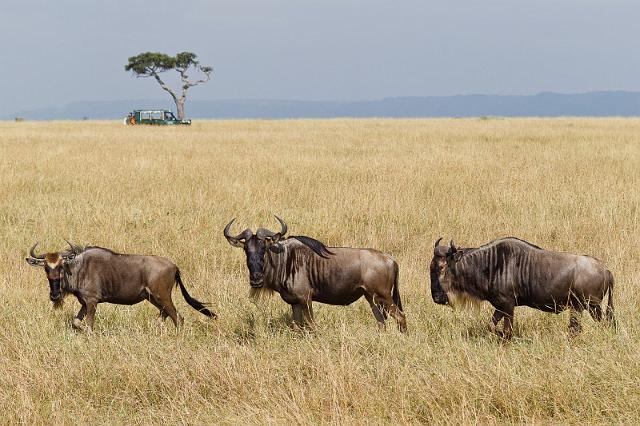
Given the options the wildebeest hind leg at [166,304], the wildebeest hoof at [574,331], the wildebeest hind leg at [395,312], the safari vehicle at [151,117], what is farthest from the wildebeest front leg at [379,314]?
the safari vehicle at [151,117]

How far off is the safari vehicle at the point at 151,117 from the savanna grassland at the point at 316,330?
38824 mm

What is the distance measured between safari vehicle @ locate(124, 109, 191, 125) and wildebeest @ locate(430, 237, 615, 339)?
4998 cm


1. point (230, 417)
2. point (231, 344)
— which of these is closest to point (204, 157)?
point (231, 344)

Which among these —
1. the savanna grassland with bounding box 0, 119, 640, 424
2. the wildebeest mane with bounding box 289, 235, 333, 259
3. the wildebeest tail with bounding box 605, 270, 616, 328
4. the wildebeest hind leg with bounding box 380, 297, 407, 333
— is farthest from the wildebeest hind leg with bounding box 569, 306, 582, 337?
the wildebeest mane with bounding box 289, 235, 333, 259

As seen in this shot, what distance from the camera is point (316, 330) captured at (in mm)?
5598

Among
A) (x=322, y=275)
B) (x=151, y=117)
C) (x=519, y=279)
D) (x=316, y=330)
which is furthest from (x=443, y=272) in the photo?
(x=151, y=117)

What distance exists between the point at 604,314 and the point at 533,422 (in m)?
1.90

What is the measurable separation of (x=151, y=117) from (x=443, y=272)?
168 feet

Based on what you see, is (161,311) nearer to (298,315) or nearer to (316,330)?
(298,315)

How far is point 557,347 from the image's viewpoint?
17.3 feet

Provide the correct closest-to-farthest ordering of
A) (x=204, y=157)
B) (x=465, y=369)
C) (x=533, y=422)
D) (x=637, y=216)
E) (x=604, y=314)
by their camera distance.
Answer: (x=533, y=422) < (x=465, y=369) < (x=604, y=314) < (x=637, y=216) < (x=204, y=157)

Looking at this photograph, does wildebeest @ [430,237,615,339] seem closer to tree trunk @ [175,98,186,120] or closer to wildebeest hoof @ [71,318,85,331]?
wildebeest hoof @ [71,318,85,331]

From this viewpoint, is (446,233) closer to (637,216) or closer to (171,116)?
(637,216)

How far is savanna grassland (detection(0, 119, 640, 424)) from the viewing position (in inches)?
177
